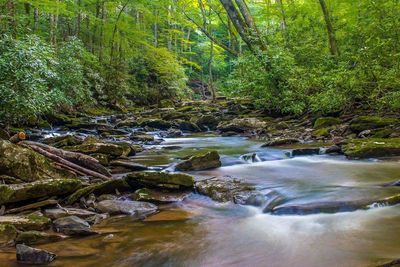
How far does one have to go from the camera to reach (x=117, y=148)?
8695 mm

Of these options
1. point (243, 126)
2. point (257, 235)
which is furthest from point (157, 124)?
point (257, 235)

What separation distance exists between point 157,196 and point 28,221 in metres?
1.91

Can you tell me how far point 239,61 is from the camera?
53.2 feet

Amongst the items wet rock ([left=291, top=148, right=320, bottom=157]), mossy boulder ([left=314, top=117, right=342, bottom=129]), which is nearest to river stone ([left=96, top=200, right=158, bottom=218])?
wet rock ([left=291, top=148, right=320, bottom=157])

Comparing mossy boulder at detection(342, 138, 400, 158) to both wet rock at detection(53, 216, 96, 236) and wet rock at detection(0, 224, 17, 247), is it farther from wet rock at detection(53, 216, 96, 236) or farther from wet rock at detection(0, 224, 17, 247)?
wet rock at detection(0, 224, 17, 247)

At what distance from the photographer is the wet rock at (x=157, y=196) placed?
226 inches

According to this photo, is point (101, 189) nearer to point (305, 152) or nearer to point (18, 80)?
point (305, 152)

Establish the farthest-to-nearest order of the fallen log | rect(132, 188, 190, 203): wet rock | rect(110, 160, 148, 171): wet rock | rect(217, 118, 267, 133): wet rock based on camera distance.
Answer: rect(217, 118, 267, 133): wet rock
rect(110, 160, 148, 171): wet rock
the fallen log
rect(132, 188, 190, 203): wet rock

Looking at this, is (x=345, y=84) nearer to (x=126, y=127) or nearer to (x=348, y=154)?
(x=348, y=154)

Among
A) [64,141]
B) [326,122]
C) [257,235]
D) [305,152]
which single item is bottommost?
[257,235]

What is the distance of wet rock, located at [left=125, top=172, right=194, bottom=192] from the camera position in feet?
20.1

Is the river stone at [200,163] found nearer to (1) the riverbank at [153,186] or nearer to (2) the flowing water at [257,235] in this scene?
(1) the riverbank at [153,186]

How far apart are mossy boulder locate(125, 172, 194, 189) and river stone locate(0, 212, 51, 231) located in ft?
5.80

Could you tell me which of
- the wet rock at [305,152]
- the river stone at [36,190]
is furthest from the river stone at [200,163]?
the river stone at [36,190]
